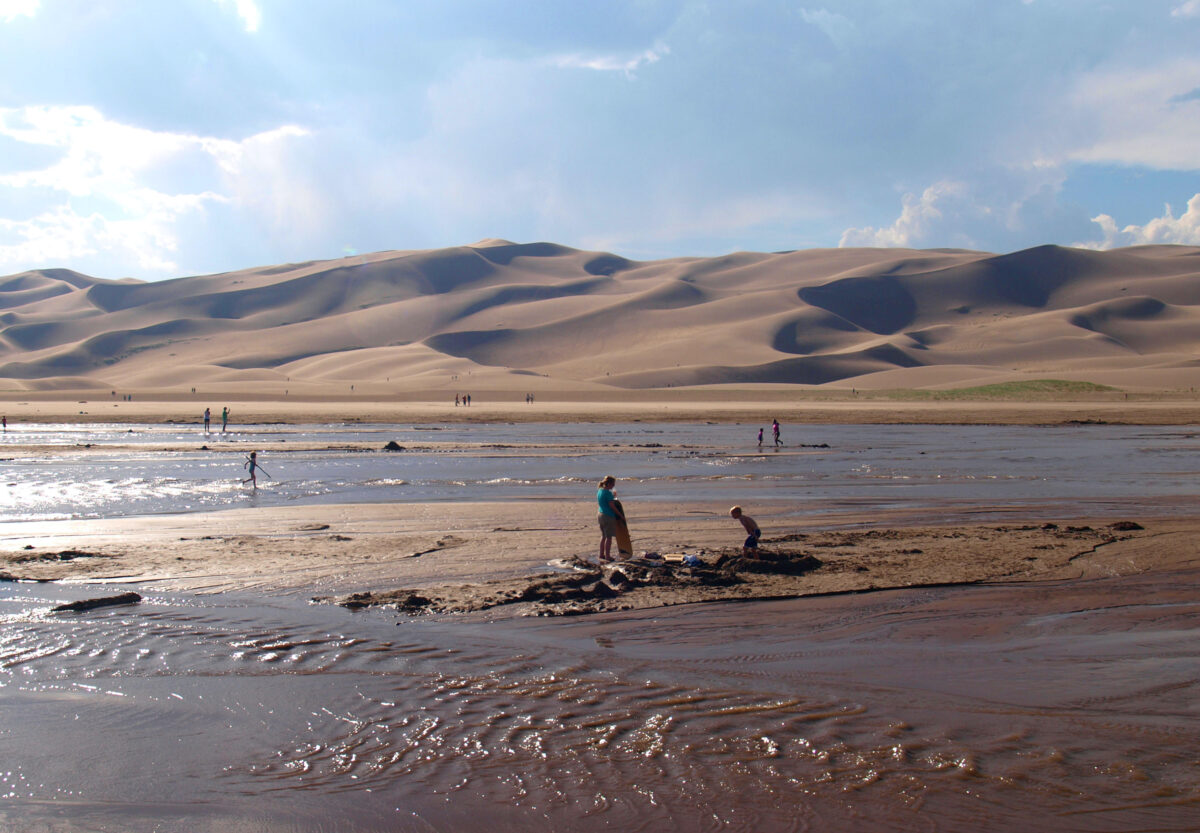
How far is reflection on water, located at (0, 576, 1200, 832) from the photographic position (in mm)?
5070

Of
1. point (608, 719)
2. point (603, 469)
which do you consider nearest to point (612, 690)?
point (608, 719)

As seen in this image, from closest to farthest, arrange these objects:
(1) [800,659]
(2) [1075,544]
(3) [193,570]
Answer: (1) [800,659] < (3) [193,570] < (2) [1075,544]

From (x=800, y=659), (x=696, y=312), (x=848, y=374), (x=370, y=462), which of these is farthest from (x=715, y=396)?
(x=696, y=312)

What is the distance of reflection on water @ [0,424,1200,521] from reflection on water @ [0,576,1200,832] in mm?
9623

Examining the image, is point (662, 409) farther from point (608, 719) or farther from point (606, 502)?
point (608, 719)

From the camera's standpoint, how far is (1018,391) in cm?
7731

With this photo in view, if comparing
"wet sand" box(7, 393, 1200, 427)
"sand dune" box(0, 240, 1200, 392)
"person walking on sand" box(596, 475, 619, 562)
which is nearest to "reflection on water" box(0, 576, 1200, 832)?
"person walking on sand" box(596, 475, 619, 562)

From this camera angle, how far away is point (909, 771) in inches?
215

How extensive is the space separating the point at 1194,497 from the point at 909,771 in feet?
53.9

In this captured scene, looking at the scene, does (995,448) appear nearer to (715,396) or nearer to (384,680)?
(384,680)

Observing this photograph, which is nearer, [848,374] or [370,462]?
[370,462]

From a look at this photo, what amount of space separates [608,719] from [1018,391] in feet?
261

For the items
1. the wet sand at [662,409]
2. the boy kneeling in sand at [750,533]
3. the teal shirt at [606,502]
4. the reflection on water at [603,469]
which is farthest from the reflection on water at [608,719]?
the wet sand at [662,409]

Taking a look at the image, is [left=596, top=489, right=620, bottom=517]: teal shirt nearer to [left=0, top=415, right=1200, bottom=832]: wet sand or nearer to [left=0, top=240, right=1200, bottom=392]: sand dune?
[left=0, top=415, right=1200, bottom=832]: wet sand
